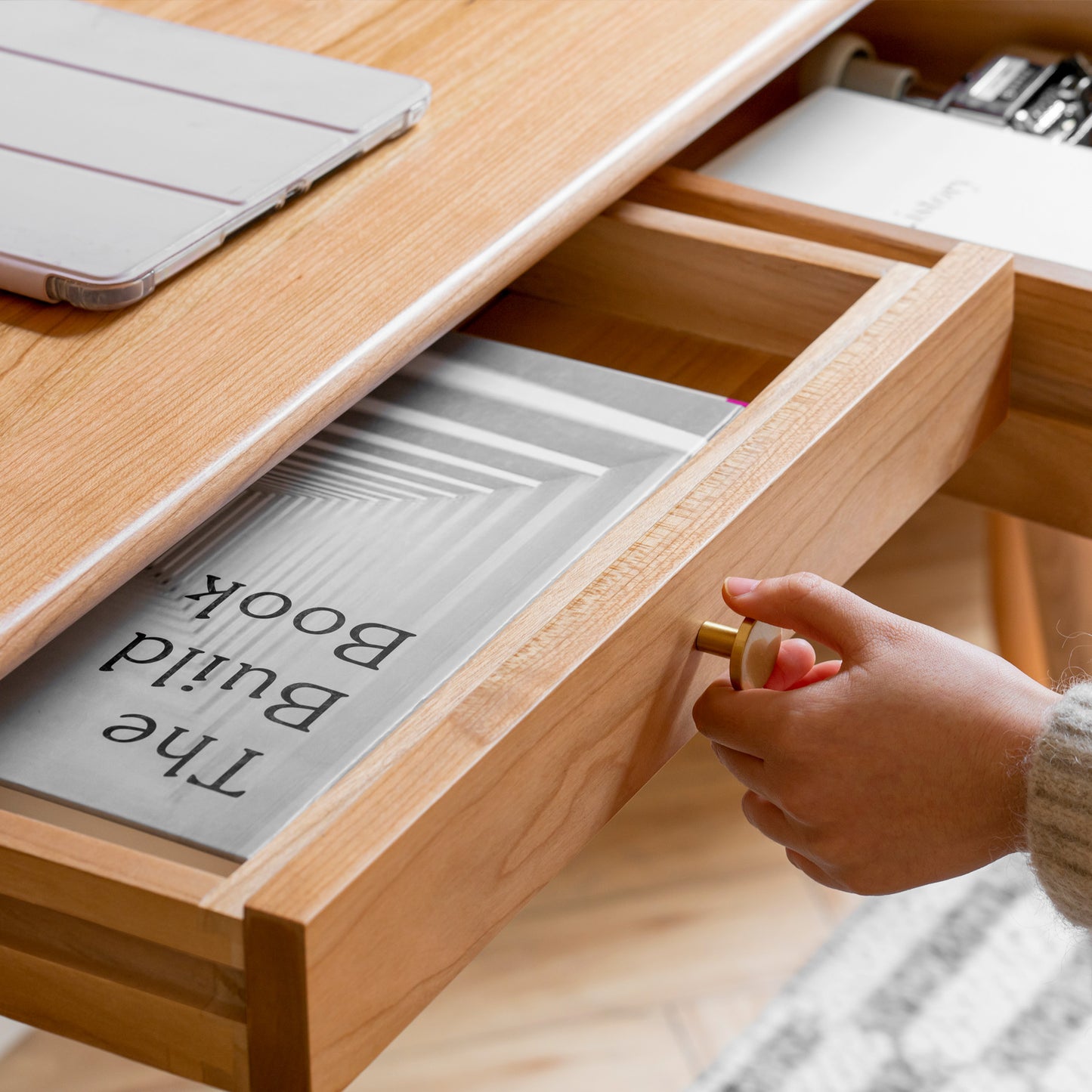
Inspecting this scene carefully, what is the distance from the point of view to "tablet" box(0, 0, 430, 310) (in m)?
0.55

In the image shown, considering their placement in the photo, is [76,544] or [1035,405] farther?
[1035,405]

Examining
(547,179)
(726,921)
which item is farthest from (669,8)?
(726,921)

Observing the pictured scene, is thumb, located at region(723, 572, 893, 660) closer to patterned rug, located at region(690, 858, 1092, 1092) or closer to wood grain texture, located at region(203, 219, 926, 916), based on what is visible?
wood grain texture, located at region(203, 219, 926, 916)

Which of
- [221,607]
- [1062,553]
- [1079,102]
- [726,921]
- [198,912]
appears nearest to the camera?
[198,912]

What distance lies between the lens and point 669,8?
792mm

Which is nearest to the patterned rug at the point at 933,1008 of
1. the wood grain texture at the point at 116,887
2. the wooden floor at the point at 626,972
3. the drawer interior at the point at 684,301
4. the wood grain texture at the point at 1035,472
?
the wooden floor at the point at 626,972

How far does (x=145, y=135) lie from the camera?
61 centimetres

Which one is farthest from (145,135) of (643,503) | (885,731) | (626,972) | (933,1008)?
(933,1008)

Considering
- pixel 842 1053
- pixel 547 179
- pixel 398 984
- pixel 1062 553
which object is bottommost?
pixel 842 1053

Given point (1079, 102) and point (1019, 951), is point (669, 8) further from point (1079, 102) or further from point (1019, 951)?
point (1019, 951)

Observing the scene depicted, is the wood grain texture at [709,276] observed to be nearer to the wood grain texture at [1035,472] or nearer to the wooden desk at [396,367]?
the wooden desk at [396,367]

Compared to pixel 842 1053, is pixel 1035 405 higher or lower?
higher

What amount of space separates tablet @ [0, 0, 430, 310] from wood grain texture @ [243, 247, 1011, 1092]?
8.0 inches

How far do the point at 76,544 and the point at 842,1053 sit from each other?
2.74 feet
